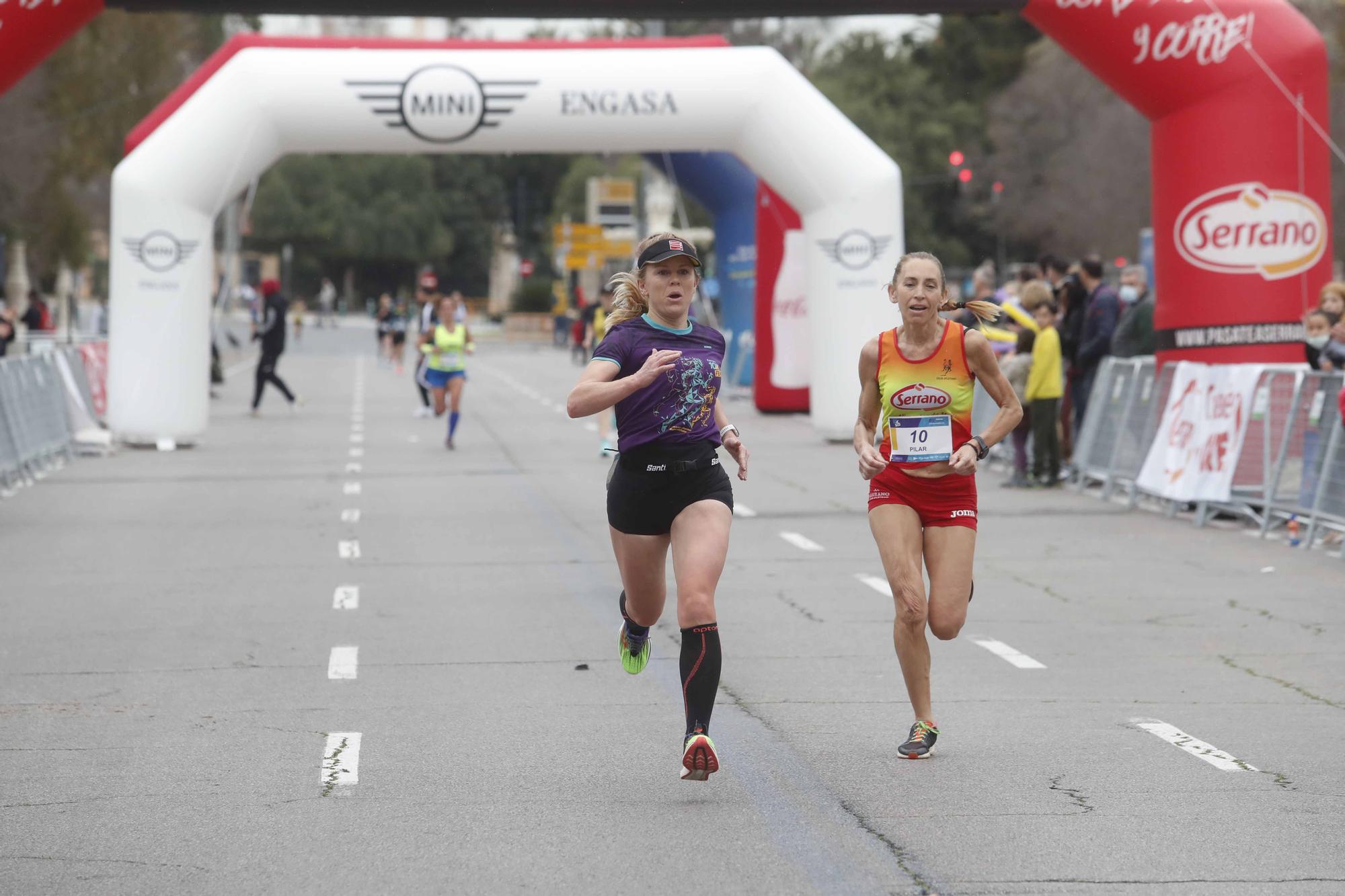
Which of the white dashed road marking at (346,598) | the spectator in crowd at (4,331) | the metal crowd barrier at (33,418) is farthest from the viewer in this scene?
the spectator in crowd at (4,331)

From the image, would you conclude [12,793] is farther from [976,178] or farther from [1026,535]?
[976,178]

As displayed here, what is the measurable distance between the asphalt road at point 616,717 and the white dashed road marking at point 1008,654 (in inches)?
1.5

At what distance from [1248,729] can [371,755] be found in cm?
323

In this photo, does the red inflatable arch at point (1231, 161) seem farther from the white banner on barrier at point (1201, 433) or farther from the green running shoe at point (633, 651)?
the green running shoe at point (633, 651)

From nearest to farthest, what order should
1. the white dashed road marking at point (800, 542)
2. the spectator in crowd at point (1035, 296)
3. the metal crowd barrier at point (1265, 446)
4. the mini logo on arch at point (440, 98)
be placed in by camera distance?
the metal crowd barrier at point (1265, 446), the white dashed road marking at point (800, 542), the spectator in crowd at point (1035, 296), the mini logo on arch at point (440, 98)

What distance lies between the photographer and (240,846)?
541cm

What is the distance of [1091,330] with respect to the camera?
17312mm

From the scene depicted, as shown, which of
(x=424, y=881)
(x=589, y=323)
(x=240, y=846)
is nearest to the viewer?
(x=424, y=881)

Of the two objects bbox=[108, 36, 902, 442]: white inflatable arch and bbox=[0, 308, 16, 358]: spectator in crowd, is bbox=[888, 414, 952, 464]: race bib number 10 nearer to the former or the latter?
bbox=[108, 36, 902, 442]: white inflatable arch

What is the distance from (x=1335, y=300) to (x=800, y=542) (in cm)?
444

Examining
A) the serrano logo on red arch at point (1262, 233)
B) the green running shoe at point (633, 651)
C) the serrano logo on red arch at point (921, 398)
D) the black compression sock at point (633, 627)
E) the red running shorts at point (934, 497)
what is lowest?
the green running shoe at point (633, 651)

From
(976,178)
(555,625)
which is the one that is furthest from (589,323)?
(555,625)

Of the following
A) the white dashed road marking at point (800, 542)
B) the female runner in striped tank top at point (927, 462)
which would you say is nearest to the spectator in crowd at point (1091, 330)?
the white dashed road marking at point (800, 542)

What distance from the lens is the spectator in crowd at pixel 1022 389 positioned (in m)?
16.6
